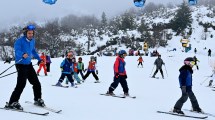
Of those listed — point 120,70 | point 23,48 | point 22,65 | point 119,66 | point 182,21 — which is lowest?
point 120,70

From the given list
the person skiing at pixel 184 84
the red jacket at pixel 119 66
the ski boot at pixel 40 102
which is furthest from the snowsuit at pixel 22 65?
the red jacket at pixel 119 66

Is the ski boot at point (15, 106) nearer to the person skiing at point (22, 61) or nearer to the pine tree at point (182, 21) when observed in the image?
the person skiing at point (22, 61)

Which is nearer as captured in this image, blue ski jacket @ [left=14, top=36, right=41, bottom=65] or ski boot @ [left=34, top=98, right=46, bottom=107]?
blue ski jacket @ [left=14, top=36, right=41, bottom=65]

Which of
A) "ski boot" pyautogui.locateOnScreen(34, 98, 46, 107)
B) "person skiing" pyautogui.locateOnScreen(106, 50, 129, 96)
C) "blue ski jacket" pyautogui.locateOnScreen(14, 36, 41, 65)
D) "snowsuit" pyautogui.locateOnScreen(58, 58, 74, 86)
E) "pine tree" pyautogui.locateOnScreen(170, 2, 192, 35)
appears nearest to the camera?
"blue ski jacket" pyautogui.locateOnScreen(14, 36, 41, 65)

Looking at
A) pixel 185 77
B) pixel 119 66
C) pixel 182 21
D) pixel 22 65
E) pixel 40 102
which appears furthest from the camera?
pixel 182 21

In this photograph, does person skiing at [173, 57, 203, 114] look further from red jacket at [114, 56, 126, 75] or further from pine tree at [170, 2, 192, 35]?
pine tree at [170, 2, 192, 35]

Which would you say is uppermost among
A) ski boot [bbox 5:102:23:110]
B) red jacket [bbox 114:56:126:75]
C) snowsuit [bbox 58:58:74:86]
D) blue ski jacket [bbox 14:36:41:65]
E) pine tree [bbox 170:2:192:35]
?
pine tree [bbox 170:2:192:35]

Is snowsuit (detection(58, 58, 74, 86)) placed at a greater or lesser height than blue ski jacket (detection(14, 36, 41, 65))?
lesser

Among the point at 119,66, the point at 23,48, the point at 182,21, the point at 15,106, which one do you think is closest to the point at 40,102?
the point at 15,106

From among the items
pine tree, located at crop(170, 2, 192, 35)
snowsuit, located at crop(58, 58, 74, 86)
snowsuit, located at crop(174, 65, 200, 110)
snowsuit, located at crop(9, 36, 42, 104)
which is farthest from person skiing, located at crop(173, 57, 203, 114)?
pine tree, located at crop(170, 2, 192, 35)

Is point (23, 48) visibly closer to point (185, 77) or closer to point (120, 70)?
point (185, 77)

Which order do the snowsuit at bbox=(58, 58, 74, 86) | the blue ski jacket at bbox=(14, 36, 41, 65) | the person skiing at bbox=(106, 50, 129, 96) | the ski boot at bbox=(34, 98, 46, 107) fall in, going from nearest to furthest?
the blue ski jacket at bbox=(14, 36, 41, 65) < the ski boot at bbox=(34, 98, 46, 107) < the person skiing at bbox=(106, 50, 129, 96) < the snowsuit at bbox=(58, 58, 74, 86)

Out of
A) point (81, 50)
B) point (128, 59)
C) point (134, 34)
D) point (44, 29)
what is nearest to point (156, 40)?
point (134, 34)

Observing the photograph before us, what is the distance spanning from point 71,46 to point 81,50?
574cm
